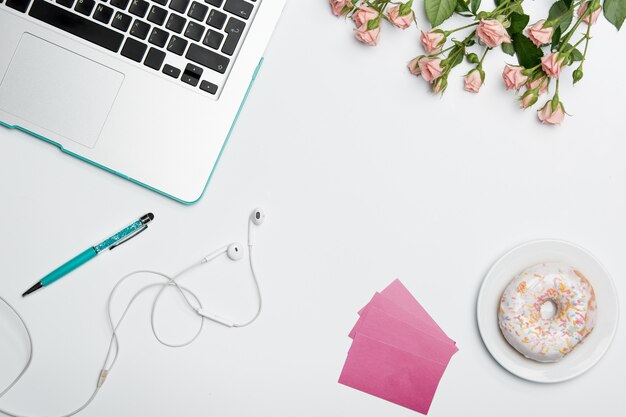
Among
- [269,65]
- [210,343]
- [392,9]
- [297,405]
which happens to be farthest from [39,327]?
[392,9]

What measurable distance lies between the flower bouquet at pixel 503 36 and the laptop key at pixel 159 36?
0.74ft

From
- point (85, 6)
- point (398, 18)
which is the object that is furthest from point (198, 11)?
point (398, 18)

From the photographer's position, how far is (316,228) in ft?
2.78

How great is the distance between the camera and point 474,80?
0.81 metres

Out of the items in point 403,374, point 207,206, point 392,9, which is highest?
point 392,9

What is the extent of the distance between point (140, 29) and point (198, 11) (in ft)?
0.25

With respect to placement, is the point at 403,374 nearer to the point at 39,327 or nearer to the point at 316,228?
the point at 316,228

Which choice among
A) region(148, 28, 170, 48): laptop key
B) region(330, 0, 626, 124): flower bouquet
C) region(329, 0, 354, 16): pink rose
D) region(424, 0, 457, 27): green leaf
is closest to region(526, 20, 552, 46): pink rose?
region(330, 0, 626, 124): flower bouquet

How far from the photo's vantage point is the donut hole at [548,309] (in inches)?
33.8

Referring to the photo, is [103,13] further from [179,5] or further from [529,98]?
[529,98]

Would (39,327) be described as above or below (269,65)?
below

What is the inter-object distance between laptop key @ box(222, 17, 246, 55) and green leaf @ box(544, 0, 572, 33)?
0.38 meters

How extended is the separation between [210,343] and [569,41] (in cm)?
63

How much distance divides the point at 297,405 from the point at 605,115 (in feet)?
1.93
